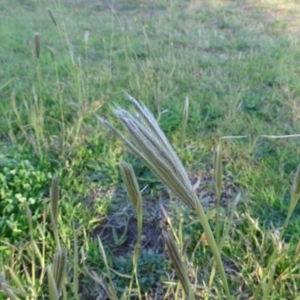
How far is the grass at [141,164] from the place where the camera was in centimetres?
119

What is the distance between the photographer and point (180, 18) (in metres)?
3.68

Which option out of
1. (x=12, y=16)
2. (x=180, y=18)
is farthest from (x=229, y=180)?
(x=12, y=16)

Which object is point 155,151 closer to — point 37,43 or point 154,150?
point 154,150

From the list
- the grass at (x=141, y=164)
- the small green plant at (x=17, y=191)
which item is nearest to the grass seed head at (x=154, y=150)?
the grass at (x=141, y=164)

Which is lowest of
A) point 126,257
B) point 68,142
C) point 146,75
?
point 126,257

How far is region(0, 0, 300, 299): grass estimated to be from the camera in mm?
1193

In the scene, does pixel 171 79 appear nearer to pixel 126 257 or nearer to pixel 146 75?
pixel 146 75

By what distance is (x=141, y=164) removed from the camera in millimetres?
1719

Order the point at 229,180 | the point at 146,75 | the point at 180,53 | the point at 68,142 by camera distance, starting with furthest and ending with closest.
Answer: the point at 180,53, the point at 146,75, the point at 68,142, the point at 229,180

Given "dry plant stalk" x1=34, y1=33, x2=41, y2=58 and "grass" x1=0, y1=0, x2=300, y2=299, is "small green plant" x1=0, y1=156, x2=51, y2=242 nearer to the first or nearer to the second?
"grass" x1=0, y1=0, x2=300, y2=299

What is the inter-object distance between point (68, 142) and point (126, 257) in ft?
2.21

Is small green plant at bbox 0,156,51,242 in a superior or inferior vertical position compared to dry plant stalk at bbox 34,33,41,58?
inferior

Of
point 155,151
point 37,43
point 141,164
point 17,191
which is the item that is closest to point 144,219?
point 141,164

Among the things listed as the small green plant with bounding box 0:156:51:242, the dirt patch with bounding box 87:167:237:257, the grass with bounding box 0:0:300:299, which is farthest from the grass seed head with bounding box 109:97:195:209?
the small green plant with bounding box 0:156:51:242
